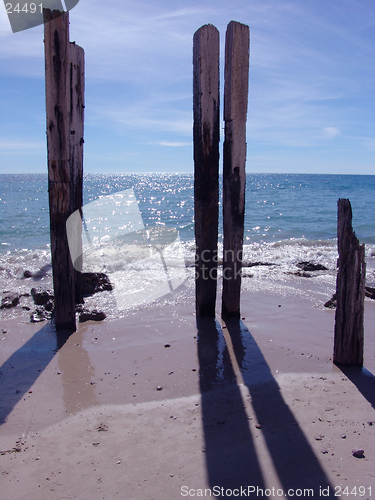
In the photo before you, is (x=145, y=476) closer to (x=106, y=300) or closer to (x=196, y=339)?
(x=196, y=339)

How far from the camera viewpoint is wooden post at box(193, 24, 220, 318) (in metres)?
3.61

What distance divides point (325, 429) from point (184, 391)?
1095 millimetres

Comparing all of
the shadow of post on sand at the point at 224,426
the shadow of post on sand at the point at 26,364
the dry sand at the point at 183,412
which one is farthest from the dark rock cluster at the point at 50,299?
the shadow of post on sand at the point at 224,426

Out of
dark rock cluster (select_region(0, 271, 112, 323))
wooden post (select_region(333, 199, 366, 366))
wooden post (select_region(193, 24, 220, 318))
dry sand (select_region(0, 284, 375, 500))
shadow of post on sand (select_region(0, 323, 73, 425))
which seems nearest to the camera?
dry sand (select_region(0, 284, 375, 500))

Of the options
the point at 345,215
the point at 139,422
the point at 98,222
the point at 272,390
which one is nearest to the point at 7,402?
the point at 139,422

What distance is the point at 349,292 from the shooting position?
312 cm

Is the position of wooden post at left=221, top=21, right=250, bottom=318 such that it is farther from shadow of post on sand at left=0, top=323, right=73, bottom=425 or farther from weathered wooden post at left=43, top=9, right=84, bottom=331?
shadow of post on sand at left=0, top=323, right=73, bottom=425

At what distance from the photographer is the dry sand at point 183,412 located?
2.01 metres

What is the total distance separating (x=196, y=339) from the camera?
3.83 meters

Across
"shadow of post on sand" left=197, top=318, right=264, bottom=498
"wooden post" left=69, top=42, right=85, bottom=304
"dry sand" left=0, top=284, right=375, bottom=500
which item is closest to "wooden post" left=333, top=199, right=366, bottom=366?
"dry sand" left=0, top=284, right=375, bottom=500

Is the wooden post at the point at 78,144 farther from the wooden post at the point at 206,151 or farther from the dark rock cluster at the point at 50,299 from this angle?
the wooden post at the point at 206,151

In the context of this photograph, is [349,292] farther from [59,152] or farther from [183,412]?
[59,152]

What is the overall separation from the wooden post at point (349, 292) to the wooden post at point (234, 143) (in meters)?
1.11

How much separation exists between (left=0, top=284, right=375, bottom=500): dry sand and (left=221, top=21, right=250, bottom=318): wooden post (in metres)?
0.83
